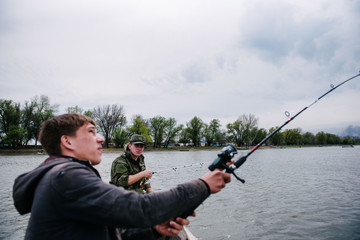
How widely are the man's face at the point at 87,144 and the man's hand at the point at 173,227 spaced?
84 cm

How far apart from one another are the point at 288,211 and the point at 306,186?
6176mm

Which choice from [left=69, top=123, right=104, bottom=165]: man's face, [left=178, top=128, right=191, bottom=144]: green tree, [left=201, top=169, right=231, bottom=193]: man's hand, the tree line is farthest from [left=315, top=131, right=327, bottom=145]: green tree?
[left=69, top=123, right=104, bottom=165]: man's face

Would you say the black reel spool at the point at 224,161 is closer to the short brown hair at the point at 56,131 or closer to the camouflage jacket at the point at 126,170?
the short brown hair at the point at 56,131

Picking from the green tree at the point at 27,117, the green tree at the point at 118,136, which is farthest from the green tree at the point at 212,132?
the green tree at the point at 27,117

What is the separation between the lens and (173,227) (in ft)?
6.66

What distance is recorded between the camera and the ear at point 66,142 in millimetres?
1980

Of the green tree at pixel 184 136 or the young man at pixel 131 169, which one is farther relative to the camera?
the green tree at pixel 184 136

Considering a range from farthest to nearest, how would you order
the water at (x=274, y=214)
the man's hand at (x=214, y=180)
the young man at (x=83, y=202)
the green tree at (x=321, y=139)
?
the green tree at (x=321, y=139) → the water at (x=274, y=214) → the man's hand at (x=214, y=180) → the young man at (x=83, y=202)

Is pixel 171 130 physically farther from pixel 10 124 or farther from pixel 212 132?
pixel 10 124

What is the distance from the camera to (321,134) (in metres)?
170

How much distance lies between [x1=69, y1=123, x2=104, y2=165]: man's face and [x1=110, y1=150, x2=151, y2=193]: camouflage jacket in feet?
12.6

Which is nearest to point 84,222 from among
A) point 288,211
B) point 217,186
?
point 217,186

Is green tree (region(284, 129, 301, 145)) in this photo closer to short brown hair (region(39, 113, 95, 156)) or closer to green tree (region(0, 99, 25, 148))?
green tree (region(0, 99, 25, 148))

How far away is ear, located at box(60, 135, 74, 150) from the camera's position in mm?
1980
